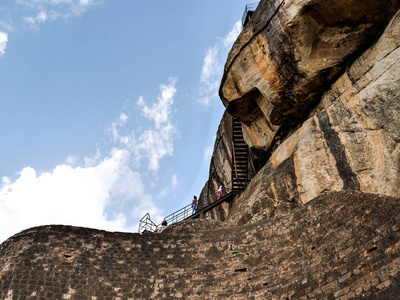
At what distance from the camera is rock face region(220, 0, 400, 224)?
29.6 ft

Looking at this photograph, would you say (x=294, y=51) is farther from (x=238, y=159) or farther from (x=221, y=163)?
(x=221, y=163)

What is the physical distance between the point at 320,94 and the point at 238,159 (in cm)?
768

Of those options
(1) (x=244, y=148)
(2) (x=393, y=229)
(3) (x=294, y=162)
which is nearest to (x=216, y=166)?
(1) (x=244, y=148)

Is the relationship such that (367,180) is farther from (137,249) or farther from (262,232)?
(137,249)

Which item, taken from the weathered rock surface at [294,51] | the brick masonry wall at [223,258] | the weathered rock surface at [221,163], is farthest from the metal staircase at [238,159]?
the brick masonry wall at [223,258]

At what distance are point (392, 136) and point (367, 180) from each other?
121 cm

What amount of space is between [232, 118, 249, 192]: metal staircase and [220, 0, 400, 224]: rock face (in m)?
4.44

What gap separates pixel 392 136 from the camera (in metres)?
8.55

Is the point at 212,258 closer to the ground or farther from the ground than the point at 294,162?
closer to the ground

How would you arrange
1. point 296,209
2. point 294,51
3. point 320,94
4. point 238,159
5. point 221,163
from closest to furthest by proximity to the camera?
point 296,209
point 294,51
point 320,94
point 238,159
point 221,163

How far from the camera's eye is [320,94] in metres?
11.6

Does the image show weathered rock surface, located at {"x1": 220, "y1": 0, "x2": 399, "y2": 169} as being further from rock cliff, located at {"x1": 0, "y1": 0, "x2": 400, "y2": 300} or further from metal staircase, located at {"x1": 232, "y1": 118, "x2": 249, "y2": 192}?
metal staircase, located at {"x1": 232, "y1": 118, "x2": 249, "y2": 192}

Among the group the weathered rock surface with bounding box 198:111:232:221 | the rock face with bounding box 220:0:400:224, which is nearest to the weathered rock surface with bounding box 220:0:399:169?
the rock face with bounding box 220:0:400:224

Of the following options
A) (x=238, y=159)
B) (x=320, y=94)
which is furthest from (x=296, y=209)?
(x=238, y=159)
